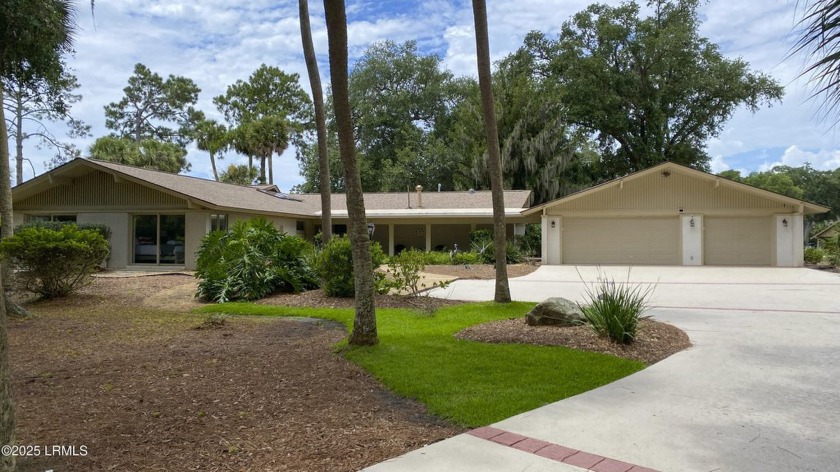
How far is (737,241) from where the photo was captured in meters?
22.9

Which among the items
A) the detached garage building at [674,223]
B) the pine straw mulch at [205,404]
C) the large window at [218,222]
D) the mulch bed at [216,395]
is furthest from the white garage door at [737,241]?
the pine straw mulch at [205,404]

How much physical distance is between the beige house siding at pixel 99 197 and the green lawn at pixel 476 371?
14.6 meters

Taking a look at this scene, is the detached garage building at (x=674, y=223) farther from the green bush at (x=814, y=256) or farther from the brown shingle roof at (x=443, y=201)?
the green bush at (x=814, y=256)

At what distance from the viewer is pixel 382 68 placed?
139 ft

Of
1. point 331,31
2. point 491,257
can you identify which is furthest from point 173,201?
point 331,31

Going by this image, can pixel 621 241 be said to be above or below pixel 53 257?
above

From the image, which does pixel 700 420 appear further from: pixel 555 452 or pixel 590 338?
pixel 590 338

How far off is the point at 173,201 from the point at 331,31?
14787 mm

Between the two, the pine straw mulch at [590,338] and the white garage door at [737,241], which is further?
the white garage door at [737,241]

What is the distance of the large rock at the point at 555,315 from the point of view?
25.6ft

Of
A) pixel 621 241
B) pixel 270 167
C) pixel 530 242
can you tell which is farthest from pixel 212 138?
pixel 621 241

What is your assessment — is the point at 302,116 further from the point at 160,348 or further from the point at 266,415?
the point at 266,415

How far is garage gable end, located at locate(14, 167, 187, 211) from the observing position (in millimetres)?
19314

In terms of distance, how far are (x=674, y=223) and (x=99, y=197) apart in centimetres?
2376
